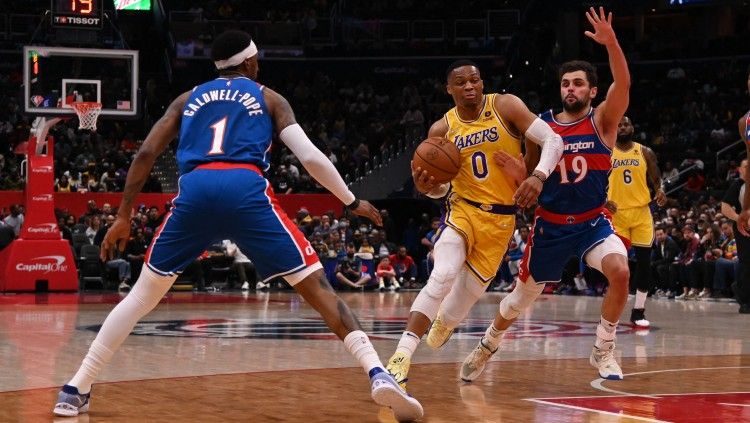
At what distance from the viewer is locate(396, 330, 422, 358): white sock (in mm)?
6762

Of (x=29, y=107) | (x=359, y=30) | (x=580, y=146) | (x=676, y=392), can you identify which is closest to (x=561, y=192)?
(x=580, y=146)

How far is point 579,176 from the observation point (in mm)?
7570

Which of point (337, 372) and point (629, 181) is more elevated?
point (629, 181)

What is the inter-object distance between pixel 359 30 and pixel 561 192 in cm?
2713

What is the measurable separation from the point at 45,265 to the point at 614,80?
13.4 meters

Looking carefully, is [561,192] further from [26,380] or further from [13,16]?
[13,16]

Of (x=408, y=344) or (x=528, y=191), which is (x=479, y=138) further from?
(x=408, y=344)

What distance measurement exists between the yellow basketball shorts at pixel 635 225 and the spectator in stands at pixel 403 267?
33.7ft

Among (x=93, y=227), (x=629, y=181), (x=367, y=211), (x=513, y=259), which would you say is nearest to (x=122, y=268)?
(x=93, y=227)

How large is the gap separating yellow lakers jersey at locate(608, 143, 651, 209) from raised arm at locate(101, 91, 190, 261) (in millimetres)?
7057

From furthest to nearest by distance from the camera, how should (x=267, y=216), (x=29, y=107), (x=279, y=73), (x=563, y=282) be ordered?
(x=279, y=73)
(x=563, y=282)
(x=29, y=107)
(x=267, y=216)

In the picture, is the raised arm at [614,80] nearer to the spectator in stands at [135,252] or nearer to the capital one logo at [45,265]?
the capital one logo at [45,265]

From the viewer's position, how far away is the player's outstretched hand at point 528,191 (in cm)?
676

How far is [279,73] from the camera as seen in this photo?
34406mm
